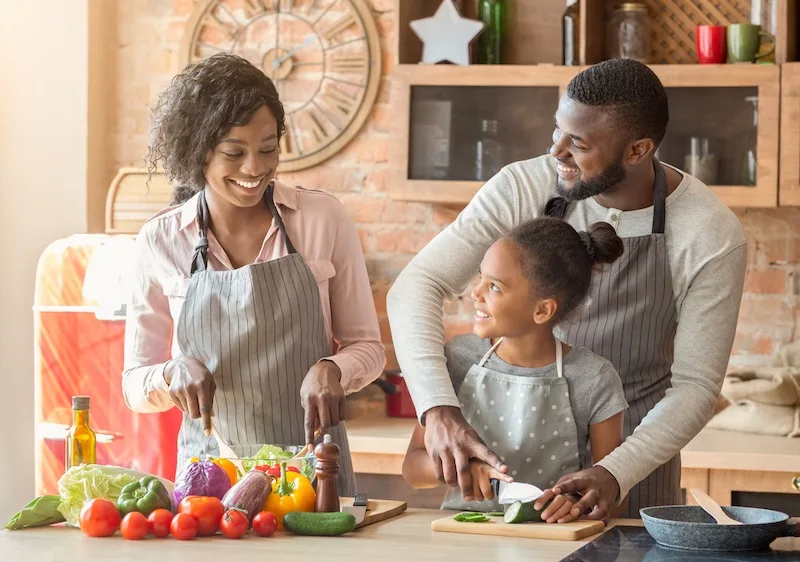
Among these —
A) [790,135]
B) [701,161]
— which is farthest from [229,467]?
[790,135]

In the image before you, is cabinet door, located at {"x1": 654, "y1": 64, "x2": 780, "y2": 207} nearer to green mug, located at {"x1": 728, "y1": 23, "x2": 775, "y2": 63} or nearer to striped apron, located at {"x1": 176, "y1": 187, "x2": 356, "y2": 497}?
green mug, located at {"x1": 728, "y1": 23, "x2": 775, "y2": 63}

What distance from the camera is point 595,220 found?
2129 millimetres

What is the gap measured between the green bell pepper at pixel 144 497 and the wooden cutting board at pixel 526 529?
0.42 metres

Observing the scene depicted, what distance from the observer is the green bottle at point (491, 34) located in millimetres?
3777

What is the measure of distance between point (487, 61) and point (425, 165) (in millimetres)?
396

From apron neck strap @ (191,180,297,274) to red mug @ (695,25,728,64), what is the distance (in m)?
1.82

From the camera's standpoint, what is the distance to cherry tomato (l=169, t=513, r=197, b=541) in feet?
5.69

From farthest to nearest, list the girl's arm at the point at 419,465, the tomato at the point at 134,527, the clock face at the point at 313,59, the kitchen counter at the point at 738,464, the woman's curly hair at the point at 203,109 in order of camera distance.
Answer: the clock face at the point at 313,59
the kitchen counter at the point at 738,464
the woman's curly hair at the point at 203,109
the girl's arm at the point at 419,465
the tomato at the point at 134,527

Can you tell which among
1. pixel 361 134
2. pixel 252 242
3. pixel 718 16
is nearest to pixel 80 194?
pixel 361 134

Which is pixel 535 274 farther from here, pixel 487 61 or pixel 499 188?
pixel 487 61

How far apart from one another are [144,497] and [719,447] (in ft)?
6.36

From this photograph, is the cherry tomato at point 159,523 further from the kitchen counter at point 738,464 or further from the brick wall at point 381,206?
the brick wall at point 381,206

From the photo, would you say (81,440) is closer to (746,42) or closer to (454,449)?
(454,449)

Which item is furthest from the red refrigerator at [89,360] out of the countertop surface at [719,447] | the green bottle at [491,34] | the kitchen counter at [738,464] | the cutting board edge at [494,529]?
the cutting board edge at [494,529]
